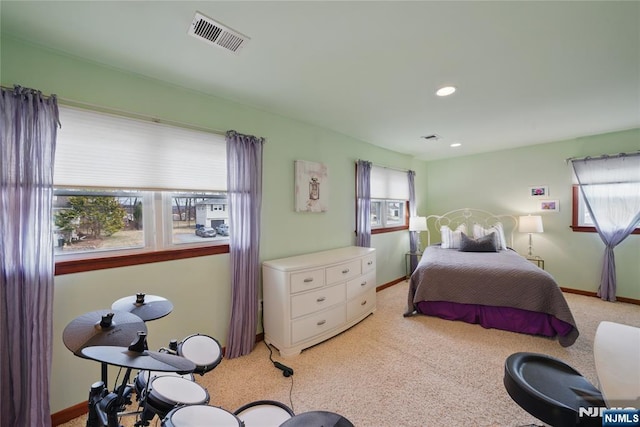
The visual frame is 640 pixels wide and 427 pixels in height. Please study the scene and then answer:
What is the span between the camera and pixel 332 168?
10.7 feet

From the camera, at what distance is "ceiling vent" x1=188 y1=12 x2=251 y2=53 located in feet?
4.42

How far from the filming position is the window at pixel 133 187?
1.63 m

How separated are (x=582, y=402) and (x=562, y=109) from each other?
282 cm

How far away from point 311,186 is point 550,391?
2.42 meters

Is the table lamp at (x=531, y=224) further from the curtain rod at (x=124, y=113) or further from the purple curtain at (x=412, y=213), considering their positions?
the curtain rod at (x=124, y=113)

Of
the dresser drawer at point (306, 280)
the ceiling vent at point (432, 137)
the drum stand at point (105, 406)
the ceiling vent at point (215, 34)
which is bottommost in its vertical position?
the drum stand at point (105, 406)

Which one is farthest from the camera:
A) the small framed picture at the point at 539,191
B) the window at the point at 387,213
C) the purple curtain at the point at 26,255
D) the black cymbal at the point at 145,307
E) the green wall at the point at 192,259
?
the window at the point at 387,213

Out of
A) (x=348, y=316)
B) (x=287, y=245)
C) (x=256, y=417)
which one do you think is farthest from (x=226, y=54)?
(x=348, y=316)

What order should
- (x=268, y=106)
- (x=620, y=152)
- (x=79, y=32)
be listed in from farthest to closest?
(x=620, y=152)
(x=268, y=106)
(x=79, y=32)

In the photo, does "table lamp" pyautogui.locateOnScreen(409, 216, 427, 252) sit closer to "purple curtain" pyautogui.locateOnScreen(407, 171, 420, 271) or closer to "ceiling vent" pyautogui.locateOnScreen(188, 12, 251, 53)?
"purple curtain" pyautogui.locateOnScreen(407, 171, 420, 271)

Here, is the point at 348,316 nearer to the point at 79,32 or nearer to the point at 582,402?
the point at 582,402

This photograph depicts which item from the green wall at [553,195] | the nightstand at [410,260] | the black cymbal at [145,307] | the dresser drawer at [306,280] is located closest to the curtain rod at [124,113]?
the black cymbal at [145,307]

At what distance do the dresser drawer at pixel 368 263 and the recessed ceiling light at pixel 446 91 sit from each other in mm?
1856

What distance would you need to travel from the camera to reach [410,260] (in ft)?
15.4
